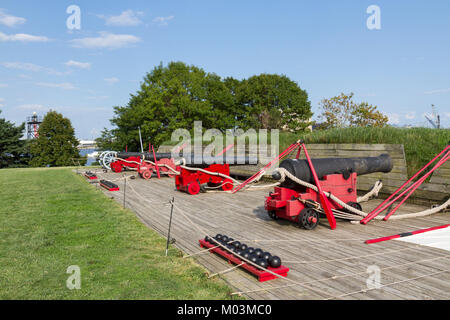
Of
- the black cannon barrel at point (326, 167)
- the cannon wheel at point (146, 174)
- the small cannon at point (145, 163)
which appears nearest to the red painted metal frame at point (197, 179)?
the small cannon at point (145, 163)

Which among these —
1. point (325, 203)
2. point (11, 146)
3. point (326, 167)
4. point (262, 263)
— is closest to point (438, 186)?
point (326, 167)

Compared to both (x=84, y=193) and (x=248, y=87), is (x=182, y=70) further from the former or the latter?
(x=84, y=193)

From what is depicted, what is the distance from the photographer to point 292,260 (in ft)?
13.3

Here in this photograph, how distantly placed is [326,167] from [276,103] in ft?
89.6

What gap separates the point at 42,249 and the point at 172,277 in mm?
2208

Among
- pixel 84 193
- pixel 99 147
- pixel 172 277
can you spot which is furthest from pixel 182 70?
pixel 172 277

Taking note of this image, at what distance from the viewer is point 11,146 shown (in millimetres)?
32125

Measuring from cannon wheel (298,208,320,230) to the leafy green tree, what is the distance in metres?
24.9

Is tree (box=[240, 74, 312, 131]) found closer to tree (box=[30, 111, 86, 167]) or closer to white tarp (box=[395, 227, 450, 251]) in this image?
tree (box=[30, 111, 86, 167])

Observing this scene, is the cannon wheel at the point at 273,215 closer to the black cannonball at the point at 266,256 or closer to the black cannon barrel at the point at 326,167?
the black cannon barrel at the point at 326,167

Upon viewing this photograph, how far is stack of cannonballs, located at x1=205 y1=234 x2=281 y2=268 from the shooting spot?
3528 millimetres

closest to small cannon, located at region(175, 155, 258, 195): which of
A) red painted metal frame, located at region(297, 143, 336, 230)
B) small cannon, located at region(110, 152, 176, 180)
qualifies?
small cannon, located at region(110, 152, 176, 180)

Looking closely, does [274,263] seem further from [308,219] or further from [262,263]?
[308,219]
